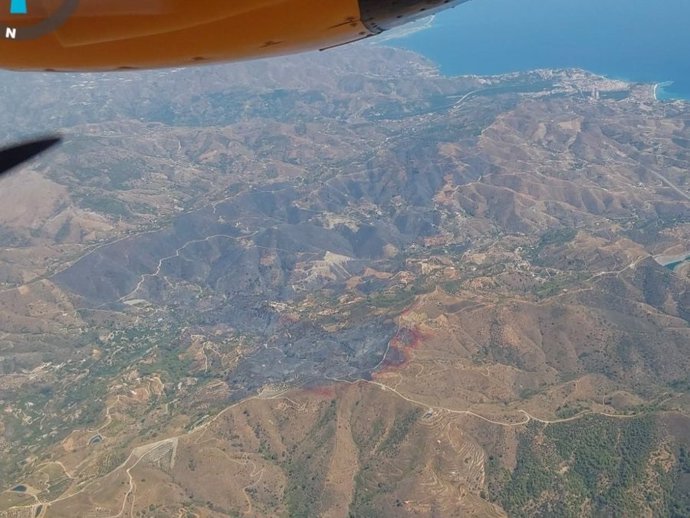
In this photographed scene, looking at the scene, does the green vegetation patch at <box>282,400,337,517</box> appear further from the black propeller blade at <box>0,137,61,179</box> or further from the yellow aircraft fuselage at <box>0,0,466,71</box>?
the yellow aircraft fuselage at <box>0,0,466,71</box>

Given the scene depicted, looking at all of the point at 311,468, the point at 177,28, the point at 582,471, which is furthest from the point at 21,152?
the point at 582,471

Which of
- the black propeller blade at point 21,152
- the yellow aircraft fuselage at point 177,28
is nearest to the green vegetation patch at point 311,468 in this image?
the black propeller blade at point 21,152

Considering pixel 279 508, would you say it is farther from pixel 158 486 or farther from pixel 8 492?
pixel 8 492

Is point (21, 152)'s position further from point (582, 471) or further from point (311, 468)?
point (582, 471)

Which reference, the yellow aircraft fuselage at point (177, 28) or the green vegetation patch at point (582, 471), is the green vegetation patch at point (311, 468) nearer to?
the green vegetation patch at point (582, 471)

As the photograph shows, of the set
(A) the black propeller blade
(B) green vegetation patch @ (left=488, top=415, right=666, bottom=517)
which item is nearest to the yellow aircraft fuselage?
(A) the black propeller blade

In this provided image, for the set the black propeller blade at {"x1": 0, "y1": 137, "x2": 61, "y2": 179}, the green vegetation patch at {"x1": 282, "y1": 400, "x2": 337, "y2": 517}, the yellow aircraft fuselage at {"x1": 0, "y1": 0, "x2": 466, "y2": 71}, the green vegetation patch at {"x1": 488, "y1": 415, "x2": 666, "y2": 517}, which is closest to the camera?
the yellow aircraft fuselage at {"x1": 0, "y1": 0, "x2": 466, "y2": 71}
